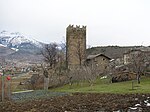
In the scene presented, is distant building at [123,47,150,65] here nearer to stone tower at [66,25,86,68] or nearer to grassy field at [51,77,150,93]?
grassy field at [51,77,150,93]

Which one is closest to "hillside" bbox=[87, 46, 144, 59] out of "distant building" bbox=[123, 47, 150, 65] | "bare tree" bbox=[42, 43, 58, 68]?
"distant building" bbox=[123, 47, 150, 65]

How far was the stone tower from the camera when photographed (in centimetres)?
7700

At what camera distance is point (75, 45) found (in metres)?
78.0

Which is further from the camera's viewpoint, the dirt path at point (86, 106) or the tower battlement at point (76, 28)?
the tower battlement at point (76, 28)

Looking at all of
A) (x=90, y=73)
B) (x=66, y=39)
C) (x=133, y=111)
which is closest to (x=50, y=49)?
(x=66, y=39)

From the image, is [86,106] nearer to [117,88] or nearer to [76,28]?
[117,88]

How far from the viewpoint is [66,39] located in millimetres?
79375

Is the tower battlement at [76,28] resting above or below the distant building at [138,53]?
above

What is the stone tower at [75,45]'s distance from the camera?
77.0 metres

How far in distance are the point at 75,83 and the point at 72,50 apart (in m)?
20.5

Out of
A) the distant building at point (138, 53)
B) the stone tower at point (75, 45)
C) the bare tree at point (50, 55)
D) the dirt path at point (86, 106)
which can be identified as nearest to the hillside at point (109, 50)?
the distant building at point (138, 53)

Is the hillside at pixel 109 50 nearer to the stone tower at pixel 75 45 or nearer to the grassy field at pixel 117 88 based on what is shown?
the stone tower at pixel 75 45

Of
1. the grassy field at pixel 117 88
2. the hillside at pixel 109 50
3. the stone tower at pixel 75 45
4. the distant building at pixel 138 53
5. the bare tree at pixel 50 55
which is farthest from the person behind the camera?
the hillside at pixel 109 50

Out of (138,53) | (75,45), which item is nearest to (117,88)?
(138,53)
